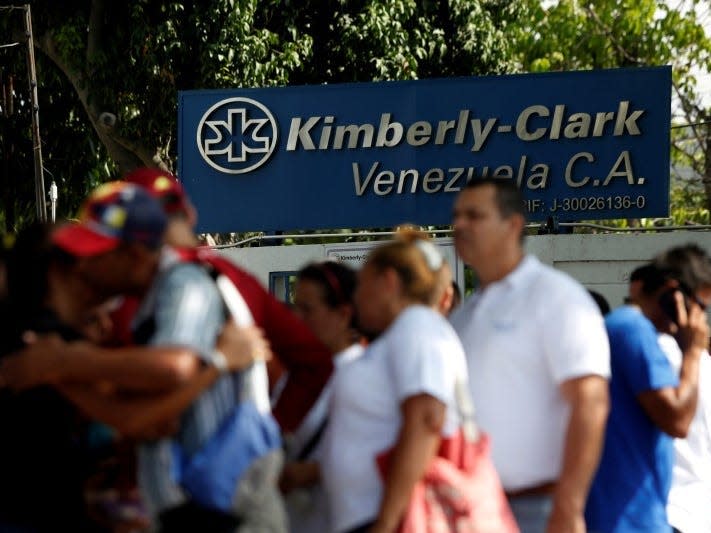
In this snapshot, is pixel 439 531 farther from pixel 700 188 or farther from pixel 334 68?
pixel 700 188

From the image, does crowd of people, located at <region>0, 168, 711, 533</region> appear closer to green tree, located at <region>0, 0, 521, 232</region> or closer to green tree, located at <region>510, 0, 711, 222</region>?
green tree, located at <region>0, 0, 521, 232</region>

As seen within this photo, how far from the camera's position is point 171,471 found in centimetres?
375

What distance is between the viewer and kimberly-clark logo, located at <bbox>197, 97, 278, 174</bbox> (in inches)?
663

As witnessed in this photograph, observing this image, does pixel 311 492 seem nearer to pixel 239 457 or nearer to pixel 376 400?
pixel 376 400

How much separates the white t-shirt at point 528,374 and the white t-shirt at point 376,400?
45 cm

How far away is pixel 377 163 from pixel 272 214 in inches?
52.9

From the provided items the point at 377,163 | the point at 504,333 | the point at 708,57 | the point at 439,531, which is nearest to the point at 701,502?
the point at 504,333

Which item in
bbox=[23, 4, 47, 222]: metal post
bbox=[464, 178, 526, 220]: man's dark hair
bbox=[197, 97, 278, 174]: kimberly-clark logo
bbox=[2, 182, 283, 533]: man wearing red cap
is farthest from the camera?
bbox=[23, 4, 47, 222]: metal post

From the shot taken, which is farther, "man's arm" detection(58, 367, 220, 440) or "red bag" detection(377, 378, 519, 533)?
"red bag" detection(377, 378, 519, 533)

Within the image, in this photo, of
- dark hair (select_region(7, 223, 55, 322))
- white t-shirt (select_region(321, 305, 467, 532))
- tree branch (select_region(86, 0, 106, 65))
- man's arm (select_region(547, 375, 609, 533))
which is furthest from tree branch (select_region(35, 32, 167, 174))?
white t-shirt (select_region(321, 305, 467, 532))

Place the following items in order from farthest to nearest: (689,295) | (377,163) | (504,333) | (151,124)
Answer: (151,124)
(377,163)
(689,295)
(504,333)

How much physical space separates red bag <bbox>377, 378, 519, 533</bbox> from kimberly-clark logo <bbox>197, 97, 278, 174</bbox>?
12.6 meters

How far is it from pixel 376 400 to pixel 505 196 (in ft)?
3.30

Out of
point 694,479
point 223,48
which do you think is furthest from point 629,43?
point 694,479
